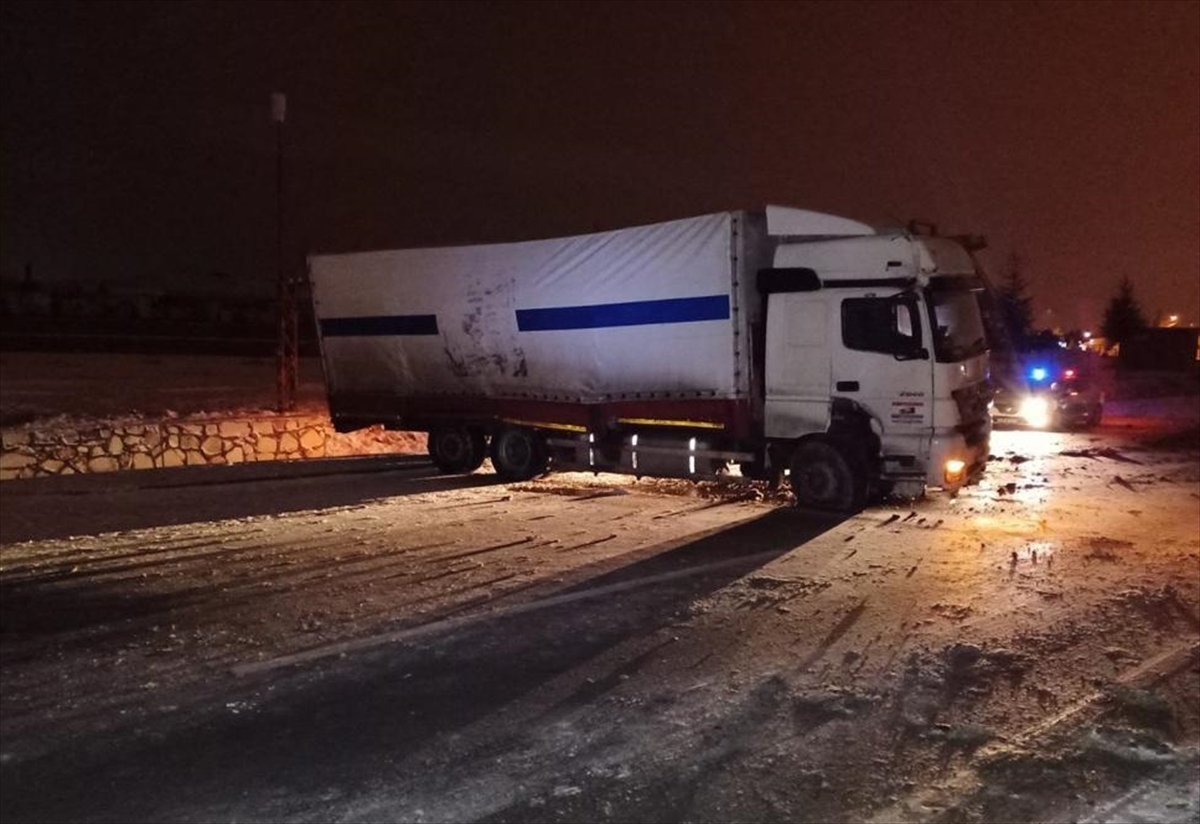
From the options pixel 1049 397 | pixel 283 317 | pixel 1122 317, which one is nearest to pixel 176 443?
pixel 283 317

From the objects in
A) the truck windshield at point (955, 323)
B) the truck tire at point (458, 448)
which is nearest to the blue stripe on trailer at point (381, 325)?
the truck tire at point (458, 448)

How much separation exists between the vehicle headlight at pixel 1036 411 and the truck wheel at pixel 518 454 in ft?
49.5

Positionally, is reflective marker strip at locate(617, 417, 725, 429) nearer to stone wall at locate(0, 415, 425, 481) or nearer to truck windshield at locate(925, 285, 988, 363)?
truck windshield at locate(925, 285, 988, 363)

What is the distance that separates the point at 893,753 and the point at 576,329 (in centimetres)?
1000

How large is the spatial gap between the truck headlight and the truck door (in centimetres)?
35

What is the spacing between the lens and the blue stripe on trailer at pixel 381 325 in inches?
669

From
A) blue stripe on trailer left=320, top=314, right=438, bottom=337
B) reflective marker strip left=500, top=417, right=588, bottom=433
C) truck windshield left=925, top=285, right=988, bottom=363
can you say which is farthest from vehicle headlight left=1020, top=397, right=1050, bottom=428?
blue stripe on trailer left=320, top=314, right=438, bottom=337

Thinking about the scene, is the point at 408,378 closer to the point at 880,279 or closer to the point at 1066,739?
the point at 880,279

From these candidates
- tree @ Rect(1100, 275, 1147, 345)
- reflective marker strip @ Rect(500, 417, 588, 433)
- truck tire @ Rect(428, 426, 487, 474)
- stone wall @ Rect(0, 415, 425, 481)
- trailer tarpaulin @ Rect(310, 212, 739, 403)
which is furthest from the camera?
tree @ Rect(1100, 275, 1147, 345)

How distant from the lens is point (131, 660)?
7.41 m

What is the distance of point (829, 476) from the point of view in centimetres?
1358

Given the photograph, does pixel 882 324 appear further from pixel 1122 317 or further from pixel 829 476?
pixel 1122 317

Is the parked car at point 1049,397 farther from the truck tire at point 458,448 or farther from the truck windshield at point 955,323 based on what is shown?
the truck tire at point 458,448

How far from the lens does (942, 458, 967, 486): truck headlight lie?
12961 mm
